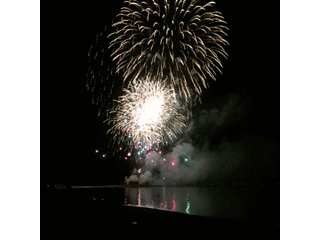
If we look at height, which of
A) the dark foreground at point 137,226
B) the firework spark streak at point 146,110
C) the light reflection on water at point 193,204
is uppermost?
the firework spark streak at point 146,110

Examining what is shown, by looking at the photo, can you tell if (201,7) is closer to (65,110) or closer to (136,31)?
(136,31)

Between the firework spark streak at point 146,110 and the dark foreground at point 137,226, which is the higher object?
the firework spark streak at point 146,110

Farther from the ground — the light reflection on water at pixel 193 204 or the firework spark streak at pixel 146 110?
the firework spark streak at pixel 146 110

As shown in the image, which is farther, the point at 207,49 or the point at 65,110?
the point at 65,110

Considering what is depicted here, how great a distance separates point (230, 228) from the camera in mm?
16531

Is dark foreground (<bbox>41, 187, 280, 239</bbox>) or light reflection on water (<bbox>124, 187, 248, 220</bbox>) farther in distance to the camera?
light reflection on water (<bbox>124, 187, 248, 220</bbox>)

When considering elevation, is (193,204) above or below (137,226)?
below

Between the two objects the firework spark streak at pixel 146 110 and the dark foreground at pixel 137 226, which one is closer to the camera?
the dark foreground at pixel 137 226

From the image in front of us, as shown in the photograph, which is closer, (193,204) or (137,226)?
(137,226)

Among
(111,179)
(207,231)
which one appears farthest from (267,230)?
(111,179)

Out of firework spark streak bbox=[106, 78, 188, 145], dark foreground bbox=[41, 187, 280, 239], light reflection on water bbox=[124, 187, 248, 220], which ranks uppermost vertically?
firework spark streak bbox=[106, 78, 188, 145]

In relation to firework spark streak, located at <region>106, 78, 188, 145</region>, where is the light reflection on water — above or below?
below

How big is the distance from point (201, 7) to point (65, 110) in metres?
43.6

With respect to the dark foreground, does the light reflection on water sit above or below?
below
